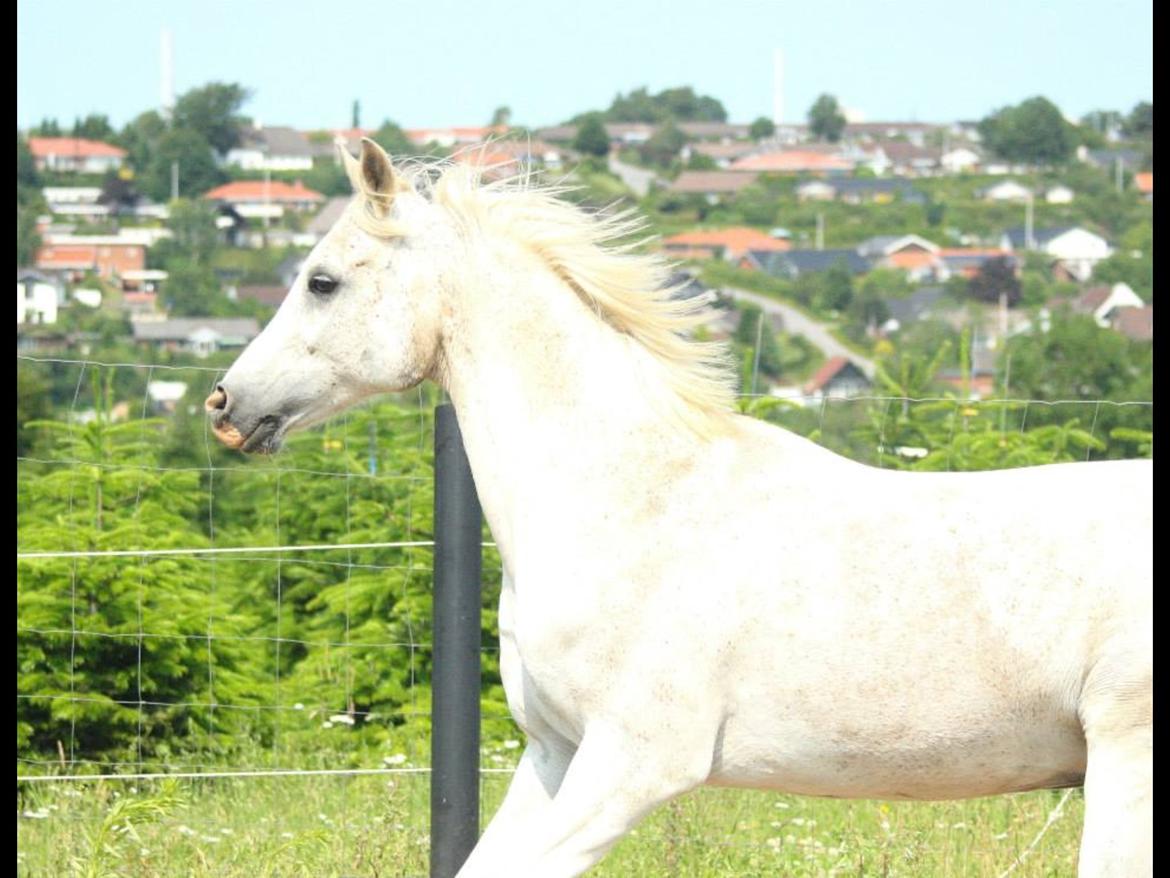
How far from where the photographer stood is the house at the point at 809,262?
125438mm

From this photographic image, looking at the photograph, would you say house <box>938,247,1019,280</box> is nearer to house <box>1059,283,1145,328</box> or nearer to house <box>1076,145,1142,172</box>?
house <box>1076,145,1142,172</box>

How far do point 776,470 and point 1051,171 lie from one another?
527 ft

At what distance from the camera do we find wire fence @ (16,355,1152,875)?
25.0 ft

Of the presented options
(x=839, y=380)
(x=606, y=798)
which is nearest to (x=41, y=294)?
(x=839, y=380)

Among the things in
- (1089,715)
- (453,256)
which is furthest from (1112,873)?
(453,256)

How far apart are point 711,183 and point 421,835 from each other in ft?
511

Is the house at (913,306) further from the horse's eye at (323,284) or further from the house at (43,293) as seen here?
the horse's eye at (323,284)

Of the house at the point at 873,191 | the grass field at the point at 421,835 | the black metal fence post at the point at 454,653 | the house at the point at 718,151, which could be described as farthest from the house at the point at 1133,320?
the house at the point at 718,151

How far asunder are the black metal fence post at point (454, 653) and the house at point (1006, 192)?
151324mm

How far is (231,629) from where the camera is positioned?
330 inches

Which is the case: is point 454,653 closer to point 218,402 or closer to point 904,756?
point 218,402

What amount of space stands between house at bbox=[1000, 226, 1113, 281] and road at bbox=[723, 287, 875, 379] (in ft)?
55.7

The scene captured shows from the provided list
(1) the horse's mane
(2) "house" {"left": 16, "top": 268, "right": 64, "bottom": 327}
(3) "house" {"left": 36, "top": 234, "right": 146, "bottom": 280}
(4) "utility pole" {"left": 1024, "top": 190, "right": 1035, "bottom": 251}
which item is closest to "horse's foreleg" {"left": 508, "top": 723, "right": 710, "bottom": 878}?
(1) the horse's mane
